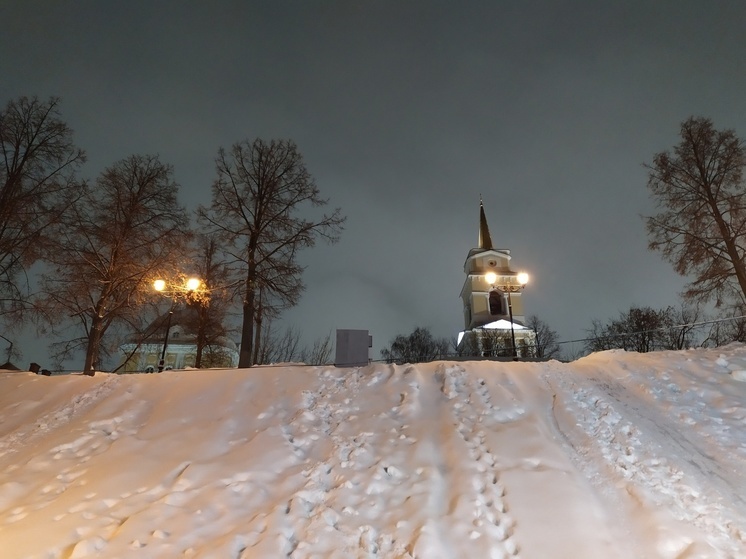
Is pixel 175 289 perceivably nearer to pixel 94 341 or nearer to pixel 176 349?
pixel 94 341

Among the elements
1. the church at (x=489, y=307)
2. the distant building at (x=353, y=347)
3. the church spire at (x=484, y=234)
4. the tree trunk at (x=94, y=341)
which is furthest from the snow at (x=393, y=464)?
the church spire at (x=484, y=234)

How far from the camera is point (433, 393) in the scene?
830 cm

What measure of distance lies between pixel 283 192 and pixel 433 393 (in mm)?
13110

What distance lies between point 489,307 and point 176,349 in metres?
37.4

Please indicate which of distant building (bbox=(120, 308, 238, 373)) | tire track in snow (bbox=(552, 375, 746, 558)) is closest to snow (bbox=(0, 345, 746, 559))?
tire track in snow (bbox=(552, 375, 746, 558))

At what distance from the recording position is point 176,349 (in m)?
49.3

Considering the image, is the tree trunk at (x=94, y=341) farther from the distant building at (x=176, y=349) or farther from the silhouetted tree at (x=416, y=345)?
the silhouetted tree at (x=416, y=345)

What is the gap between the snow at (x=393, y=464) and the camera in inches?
186

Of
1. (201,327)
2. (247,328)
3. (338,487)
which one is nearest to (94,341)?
(247,328)

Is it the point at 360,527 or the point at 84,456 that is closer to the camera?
the point at 360,527

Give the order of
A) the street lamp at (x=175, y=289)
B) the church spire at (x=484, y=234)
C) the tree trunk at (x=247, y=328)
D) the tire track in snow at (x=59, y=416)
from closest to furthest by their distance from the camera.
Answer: the tire track in snow at (x=59, y=416), the street lamp at (x=175, y=289), the tree trunk at (x=247, y=328), the church spire at (x=484, y=234)

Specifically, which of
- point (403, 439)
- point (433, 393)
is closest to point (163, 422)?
point (403, 439)

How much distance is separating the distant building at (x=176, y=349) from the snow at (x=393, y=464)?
881 centimetres

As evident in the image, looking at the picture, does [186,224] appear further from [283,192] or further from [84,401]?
[84,401]
